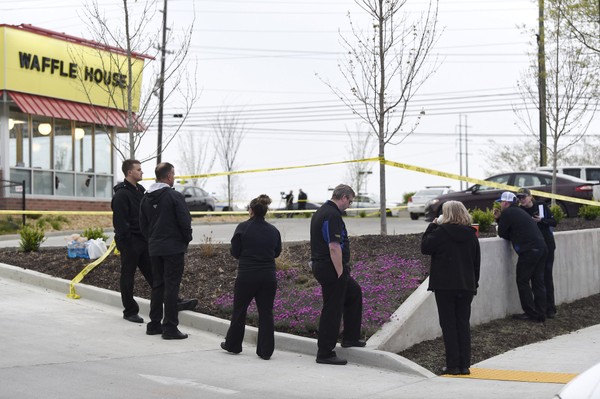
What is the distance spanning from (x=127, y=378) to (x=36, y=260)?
268 inches

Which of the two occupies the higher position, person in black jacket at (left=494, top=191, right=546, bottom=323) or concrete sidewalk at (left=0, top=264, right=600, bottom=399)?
person in black jacket at (left=494, top=191, right=546, bottom=323)

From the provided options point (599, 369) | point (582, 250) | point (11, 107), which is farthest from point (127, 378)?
point (11, 107)

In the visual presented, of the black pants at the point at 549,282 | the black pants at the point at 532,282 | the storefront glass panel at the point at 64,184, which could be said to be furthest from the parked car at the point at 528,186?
the storefront glass panel at the point at 64,184

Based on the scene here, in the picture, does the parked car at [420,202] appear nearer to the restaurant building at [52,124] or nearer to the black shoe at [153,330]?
the restaurant building at [52,124]

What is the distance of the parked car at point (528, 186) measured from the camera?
2166 centimetres

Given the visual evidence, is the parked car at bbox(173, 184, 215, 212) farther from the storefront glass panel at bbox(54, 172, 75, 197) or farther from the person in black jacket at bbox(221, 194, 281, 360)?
the person in black jacket at bbox(221, 194, 281, 360)

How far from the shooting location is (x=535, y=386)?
7.91m

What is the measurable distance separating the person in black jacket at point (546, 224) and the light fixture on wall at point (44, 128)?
66.0ft

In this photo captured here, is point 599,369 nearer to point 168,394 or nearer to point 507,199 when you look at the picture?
point 168,394

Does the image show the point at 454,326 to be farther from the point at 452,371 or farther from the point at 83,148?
the point at 83,148

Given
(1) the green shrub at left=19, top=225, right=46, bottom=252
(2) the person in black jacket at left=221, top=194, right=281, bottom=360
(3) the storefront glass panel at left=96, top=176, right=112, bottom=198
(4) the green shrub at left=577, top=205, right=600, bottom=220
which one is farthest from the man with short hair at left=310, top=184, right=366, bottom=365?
(3) the storefront glass panel at left=96, top=176, right=112, bottom=198

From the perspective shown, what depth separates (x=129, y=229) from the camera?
400 inches

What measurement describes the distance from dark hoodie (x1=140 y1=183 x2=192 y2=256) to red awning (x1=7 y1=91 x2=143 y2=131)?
641 inches

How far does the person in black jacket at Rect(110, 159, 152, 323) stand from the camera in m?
10.1
